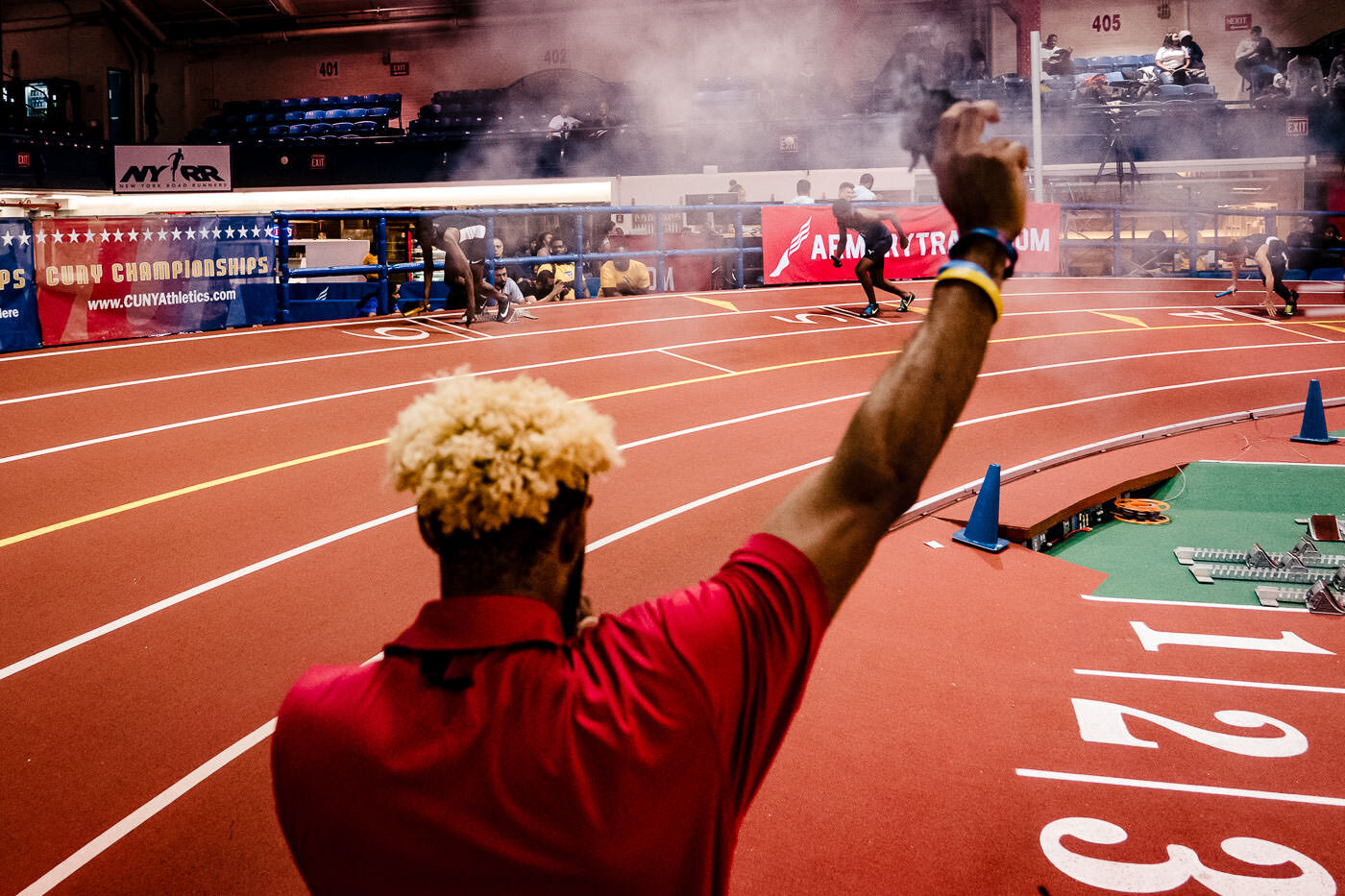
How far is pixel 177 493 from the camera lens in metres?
6.94

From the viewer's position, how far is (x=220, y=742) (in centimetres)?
402

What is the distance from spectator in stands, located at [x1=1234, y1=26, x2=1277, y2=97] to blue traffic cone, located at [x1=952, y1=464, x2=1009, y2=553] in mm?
20963

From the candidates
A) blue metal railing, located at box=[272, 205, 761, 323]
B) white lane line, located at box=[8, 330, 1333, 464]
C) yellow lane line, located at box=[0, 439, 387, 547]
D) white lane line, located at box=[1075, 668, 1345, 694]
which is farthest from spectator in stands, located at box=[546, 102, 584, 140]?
white lane line, located at box=[1075, 668, 1345, 694]

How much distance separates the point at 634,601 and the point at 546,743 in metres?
4.28

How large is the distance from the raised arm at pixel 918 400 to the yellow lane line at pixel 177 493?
5.91m

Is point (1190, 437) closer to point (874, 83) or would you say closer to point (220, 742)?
point (220, 742)

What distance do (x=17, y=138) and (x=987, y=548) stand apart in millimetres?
25745

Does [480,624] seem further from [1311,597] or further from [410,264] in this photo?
[410,264]

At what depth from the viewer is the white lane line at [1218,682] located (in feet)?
15.4

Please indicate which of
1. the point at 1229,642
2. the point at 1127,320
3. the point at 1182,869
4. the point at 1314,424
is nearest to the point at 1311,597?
the point at 1229,642

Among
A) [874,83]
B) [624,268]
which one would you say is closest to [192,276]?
[624,268]

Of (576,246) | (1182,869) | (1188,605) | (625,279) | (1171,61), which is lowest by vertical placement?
(1182,869)

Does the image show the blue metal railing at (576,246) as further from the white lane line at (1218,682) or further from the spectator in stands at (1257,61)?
the white lane line at (1218,682)

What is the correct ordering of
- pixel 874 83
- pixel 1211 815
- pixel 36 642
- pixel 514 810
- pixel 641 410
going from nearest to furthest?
pixel 514 810, pixel 1211 815, pixel 36 642, pixel 641 410, pixel 874 83
